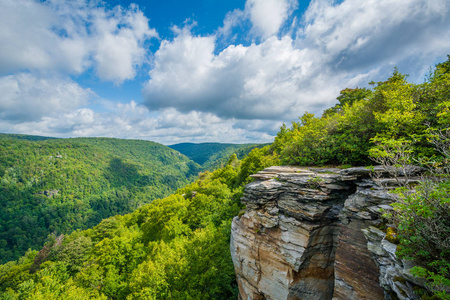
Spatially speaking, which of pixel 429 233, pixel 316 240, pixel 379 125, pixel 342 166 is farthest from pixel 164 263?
pixel 379 125

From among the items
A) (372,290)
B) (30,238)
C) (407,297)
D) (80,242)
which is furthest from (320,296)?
(30,238)

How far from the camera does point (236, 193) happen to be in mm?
28031

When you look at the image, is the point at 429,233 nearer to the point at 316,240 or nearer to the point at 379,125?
the point at 316,240

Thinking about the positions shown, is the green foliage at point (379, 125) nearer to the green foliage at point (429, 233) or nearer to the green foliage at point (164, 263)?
the green foliage at point (429, 233)

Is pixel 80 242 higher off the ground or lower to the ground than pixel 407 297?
lower

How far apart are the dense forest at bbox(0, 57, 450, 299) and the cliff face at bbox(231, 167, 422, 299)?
1.50 meters

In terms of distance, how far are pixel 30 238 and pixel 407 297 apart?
627ft

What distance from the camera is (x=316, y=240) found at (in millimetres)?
10430

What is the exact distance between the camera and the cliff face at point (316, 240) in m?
7.53

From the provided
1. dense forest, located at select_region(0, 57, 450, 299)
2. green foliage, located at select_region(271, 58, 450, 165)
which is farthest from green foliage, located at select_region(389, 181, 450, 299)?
green foliage, located at select_region(271, 58, 450, 165)

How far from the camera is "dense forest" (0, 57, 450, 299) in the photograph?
5.13 metres

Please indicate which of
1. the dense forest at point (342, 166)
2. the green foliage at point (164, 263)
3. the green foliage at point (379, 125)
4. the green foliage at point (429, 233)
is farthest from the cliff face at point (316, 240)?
the green foliage at point (164, 263)

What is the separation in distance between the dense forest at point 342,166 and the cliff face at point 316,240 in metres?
1.50

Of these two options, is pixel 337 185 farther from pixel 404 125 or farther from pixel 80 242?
pixel 80 242
